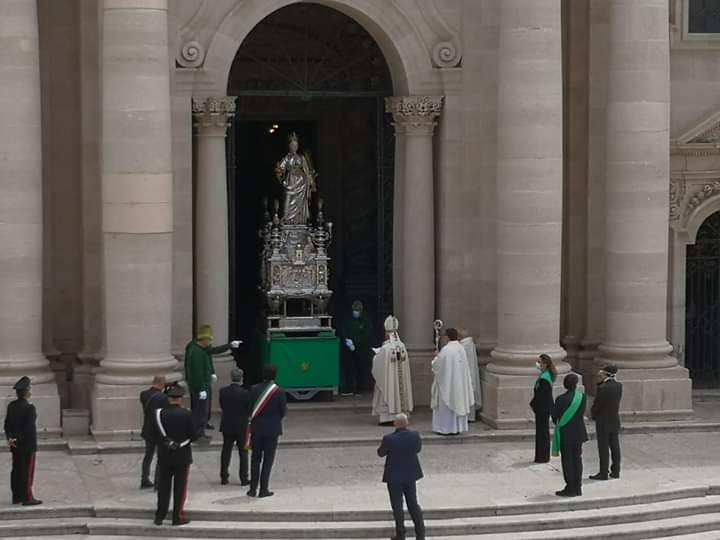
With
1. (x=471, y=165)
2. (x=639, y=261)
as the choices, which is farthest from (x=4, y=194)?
(x=639, y=261)

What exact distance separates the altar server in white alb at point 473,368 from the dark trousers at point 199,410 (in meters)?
4.33

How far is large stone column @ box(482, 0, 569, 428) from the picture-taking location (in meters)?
28.4

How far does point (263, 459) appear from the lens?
24141 millimetres

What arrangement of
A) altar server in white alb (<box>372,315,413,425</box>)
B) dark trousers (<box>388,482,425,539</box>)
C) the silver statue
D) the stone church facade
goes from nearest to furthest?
1. dark trousers (<box>388,482,425,539</box>)
2. the stone church facade
3. altar server in white alb (<box>372,315,413,425</box>)
4. the silver statue

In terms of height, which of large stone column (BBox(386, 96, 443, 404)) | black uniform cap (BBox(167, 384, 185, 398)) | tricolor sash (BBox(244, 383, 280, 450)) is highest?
large stone column (BBox(386, 96, 443, 404))

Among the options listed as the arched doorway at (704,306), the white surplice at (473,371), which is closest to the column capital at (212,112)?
the white surplice at (473,371)

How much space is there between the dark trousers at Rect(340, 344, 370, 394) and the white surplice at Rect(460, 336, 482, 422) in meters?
2.93

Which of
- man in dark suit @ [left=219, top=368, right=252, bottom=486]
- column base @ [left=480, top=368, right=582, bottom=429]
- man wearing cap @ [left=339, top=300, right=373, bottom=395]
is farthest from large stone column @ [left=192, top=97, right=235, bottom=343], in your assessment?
man in dark suit @ [left=219, top=368, right=252, bottom=486]

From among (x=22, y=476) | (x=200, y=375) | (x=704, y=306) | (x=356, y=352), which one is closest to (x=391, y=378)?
(x=356, y=352)

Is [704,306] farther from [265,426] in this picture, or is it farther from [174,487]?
[174,487]

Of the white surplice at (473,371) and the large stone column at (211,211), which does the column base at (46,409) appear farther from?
the white surplice at (473,371)

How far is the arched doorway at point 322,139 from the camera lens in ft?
105

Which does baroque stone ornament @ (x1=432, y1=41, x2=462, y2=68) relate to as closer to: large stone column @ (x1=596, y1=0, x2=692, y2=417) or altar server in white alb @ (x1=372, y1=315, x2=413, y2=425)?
large stone column @ (x1=596, y1=0, x2=692, y2=417)

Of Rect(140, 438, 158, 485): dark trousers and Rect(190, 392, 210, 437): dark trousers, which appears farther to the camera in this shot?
Rect(190, 392, 210, 437): dark trousers
